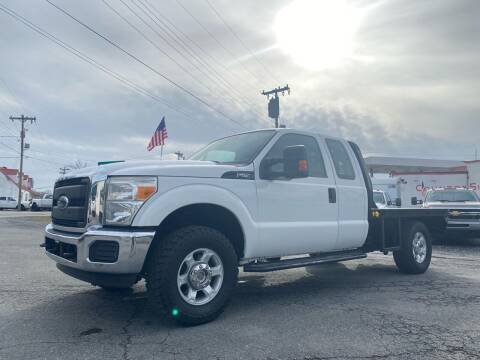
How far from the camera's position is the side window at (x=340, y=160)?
5867 millimetres

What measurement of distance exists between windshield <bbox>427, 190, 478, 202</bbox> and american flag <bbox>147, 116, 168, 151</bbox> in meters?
11.9

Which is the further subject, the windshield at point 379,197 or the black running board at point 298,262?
the windshield at point 379,197

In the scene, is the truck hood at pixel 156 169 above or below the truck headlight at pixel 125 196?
above

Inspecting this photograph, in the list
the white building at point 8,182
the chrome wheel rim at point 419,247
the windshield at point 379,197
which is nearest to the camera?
the chrome wheel rim at point 419,247

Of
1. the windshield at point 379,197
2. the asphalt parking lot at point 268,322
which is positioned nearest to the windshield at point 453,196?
the windshield at point 379,197

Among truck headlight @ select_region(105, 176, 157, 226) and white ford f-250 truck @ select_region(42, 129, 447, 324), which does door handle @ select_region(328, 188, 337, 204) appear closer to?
white ford f-250 truck @ select_region(42, 129, 447, 324)

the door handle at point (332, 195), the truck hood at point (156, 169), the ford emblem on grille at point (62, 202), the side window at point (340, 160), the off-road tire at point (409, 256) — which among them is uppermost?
the side window at point (340, 160)

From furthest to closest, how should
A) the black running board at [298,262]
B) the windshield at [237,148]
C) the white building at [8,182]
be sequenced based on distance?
the white building at [8,182]
the windshield at [237,148]
the black running board at [298,262]

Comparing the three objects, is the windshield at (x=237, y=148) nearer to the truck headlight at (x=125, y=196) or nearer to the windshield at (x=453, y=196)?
the truck headlight at (x=125, y=196)

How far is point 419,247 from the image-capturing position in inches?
281

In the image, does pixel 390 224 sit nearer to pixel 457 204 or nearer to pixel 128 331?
pixel 128 331

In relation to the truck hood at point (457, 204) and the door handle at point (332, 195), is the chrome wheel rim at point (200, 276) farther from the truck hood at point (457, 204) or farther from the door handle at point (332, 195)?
the truck hood at point (457, 204)

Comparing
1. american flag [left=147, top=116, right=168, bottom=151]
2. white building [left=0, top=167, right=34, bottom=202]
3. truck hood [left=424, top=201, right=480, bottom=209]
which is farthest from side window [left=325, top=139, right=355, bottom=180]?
white building [left=0, top=167, right=34, bottom=202]

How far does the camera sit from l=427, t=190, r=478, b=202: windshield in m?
13.0
